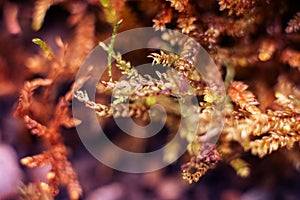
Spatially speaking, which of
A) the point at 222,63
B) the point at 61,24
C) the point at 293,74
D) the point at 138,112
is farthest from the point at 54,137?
the point at 293,74

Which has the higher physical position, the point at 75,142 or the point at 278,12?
the point at 278,12

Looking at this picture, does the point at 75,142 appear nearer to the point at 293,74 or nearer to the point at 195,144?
the point at 195,144

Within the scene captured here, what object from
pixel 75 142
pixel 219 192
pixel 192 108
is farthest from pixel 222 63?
pixel 75 142

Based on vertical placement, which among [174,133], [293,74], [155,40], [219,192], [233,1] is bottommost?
[219,192]

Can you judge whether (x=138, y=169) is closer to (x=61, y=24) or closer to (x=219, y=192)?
(x=219, y=192)

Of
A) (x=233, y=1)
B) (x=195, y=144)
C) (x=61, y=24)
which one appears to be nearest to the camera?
(x=233, y=1)

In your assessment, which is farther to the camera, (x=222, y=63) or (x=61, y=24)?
(x=61, y=24)

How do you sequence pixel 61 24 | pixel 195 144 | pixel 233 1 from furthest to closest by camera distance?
pixel 61 24, pixel 195 144, pixel 233 1
